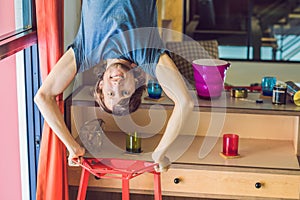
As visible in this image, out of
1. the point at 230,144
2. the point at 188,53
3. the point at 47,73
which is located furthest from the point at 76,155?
the point at 188,53

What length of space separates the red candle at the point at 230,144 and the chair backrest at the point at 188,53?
1393mm

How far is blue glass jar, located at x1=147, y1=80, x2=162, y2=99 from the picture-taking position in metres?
3.30

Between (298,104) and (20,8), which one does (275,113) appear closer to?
(298,104)

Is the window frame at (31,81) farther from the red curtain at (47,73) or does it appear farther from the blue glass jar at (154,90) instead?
the blue glass jar at (154,90)

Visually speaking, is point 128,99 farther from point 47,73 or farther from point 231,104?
point 231,104

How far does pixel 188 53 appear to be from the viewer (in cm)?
486

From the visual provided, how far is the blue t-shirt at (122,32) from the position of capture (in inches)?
95.8

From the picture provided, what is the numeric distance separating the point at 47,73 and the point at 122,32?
66cm

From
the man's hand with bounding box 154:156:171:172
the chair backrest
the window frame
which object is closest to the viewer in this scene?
the man's hand with bounding box 154:156:171:172

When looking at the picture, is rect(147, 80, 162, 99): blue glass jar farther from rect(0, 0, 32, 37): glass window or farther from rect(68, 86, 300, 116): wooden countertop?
rect(0, 0, 32, 37): glass window

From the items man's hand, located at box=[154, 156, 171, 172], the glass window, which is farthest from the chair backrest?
man's hand, located at box=[154, 156, 171, 172]

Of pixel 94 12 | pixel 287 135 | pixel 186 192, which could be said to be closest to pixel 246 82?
pixel 287 135

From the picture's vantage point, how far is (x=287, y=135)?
340cm

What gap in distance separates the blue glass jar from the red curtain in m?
0.50
